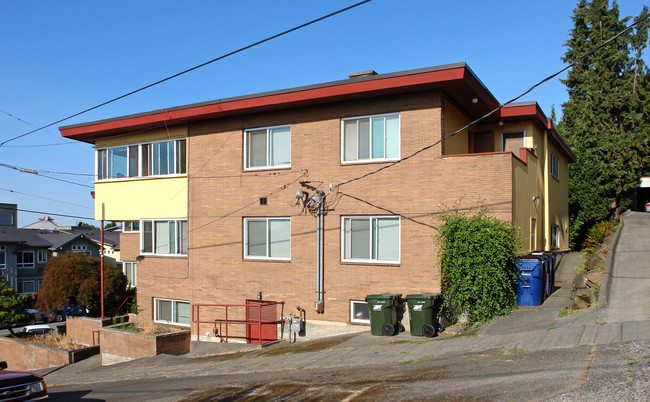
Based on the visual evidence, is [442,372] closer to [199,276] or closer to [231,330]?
[231,330]

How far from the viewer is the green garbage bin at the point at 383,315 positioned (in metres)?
13.4

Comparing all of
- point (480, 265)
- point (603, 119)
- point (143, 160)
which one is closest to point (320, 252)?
point (480, 265)

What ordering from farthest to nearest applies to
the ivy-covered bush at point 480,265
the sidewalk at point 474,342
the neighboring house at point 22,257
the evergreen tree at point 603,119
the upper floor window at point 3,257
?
1. the neighboring house at point 22,257
2. the upper floor window at point 3,257
3. the evergreen tree at point 603,119
4. the ivy-covered bush at point 480,265
5. the sidewalk at point 474,342

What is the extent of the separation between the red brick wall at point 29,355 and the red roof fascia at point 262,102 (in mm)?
7896

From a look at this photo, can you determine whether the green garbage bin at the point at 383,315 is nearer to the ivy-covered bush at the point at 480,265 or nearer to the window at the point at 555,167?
the ivy-covered bush at the point at 480,265

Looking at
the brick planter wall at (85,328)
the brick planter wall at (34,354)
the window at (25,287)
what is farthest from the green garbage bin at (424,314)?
the window at (25,287)

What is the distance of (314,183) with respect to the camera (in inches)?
615

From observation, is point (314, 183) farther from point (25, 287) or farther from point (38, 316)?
point (25, 287)

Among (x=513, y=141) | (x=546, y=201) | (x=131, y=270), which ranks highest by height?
(x=513, y=141)

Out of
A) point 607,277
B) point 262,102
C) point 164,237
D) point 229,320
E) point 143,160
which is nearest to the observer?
point 607,277

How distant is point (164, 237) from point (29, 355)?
6901mm

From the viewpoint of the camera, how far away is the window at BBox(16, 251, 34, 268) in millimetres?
53375

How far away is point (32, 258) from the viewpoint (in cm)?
5466

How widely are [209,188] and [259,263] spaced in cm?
317
